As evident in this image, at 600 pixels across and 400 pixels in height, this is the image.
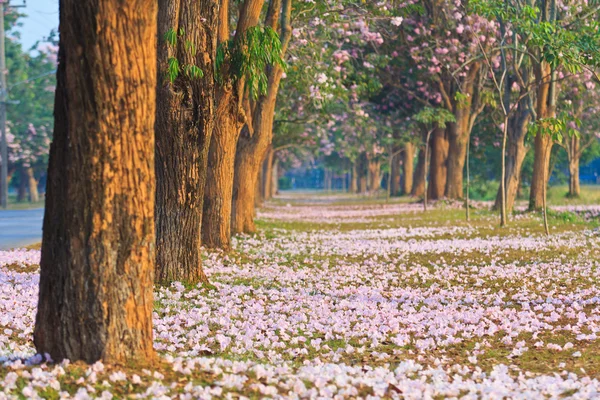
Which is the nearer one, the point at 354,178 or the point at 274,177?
the point at 274,177

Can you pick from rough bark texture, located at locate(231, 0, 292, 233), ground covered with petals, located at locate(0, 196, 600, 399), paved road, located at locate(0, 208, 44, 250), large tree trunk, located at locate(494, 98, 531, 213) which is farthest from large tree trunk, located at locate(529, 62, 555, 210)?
paved road, located at locate(0, 208, 44, 250)

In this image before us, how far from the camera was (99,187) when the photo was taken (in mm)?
6086

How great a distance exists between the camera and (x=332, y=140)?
7775 centimetres

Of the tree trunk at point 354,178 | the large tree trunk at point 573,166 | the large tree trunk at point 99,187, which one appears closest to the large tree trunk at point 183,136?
the large tree trunk at point 99,187

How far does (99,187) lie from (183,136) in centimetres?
565

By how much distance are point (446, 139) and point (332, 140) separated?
109 feet

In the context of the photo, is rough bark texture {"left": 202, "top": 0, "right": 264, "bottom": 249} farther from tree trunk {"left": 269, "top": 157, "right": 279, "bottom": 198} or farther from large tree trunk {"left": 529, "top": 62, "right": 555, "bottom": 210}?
tree trunk {"left": 269, "top": 157, "right": 279, "bottom": 198}

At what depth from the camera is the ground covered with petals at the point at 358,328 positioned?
6.25 metres

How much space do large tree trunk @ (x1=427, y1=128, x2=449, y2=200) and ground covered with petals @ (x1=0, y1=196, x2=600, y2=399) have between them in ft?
80.8

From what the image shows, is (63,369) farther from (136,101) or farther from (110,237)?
(136,101)

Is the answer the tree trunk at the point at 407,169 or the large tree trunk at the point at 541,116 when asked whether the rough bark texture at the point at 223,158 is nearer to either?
the large tree trunk at the point at 541,116

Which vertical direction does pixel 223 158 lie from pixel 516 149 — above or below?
below

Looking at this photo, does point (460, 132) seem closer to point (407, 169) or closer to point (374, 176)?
point (407, 169)

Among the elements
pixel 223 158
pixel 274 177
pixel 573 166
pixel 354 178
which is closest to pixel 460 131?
pixel 573 166
